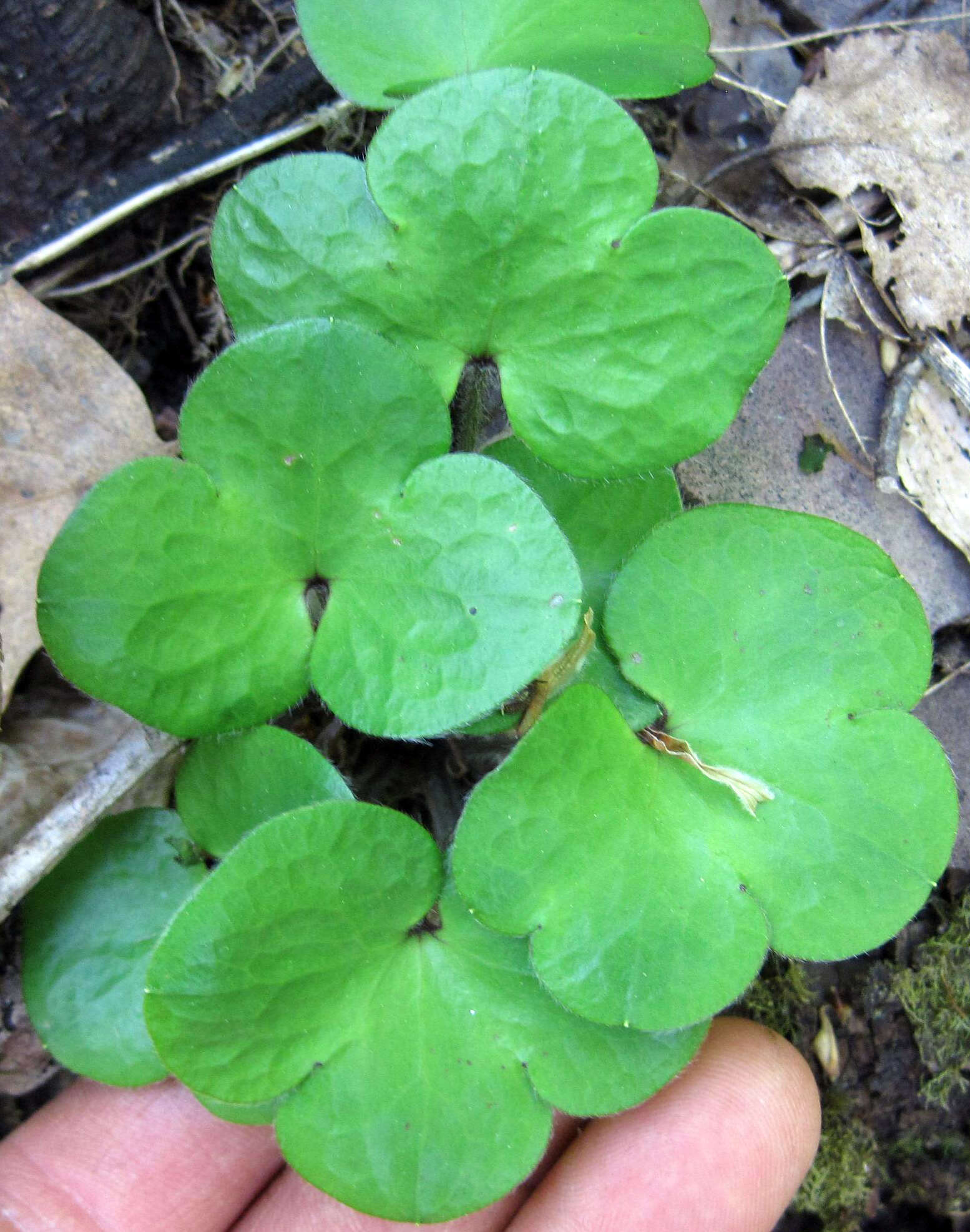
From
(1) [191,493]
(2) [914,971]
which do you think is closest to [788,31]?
(1) [191,493]

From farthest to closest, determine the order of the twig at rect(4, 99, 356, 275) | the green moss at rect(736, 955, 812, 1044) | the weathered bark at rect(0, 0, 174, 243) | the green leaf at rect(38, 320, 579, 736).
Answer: the green moss at rect(736, 955, 812, 1044)
the twig at rect(4, 99, 356, 275)
the weathered bark at rect(0, 0, 174, 243)
the green leaf at rect(38, 320, 579, 736)

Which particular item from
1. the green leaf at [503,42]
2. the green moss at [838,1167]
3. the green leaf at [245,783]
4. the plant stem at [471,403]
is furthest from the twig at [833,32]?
the green moss at [838,1167]

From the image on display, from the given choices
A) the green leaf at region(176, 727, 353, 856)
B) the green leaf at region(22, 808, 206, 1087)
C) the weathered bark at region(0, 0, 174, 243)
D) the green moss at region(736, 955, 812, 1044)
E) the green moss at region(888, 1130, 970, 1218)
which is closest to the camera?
the green leaf at region(176, 727, 353, 856)

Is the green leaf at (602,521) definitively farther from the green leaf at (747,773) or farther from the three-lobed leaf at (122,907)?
the three-lobed leaf at (122,907)

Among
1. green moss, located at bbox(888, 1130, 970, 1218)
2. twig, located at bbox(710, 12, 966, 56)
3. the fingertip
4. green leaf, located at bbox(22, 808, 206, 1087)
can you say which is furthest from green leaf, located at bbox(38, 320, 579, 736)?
green moss, located at bbox(888, 1130, 970, 1218)

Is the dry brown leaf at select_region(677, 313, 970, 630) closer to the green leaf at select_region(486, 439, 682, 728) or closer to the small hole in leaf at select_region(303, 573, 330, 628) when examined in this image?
the green leaf at select_region(486, 439, 682, 728)

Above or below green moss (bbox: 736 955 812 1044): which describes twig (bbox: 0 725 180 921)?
above
